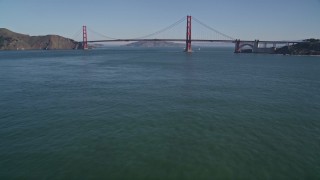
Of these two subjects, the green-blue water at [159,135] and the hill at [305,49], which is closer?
the green-blue water at [159,135]

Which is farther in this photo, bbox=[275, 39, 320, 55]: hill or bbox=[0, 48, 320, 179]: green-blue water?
bbox=[275, 39, 320, 55]: hill

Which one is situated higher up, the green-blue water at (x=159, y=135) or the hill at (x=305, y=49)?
the hill at (x=305, y=49)

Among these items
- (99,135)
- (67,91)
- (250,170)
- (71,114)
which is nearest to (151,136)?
(99,135)

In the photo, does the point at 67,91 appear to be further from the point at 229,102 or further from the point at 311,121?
the point at 311,121

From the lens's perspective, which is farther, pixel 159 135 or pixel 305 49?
pixel 305 49

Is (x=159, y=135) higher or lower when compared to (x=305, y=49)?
lower

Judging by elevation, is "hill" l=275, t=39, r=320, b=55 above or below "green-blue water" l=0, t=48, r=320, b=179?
above

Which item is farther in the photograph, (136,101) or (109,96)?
(109,96)

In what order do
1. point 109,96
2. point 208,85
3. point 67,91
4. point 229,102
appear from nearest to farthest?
point 229,102, point 109,96, point 67,91, point 208,85
